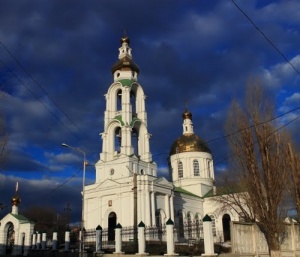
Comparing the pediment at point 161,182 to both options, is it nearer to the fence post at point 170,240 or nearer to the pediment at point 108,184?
the pediment at point 108,184

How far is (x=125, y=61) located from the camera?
45.4m

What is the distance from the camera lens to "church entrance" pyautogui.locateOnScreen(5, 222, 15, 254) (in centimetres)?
3303

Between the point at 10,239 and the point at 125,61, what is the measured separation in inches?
949

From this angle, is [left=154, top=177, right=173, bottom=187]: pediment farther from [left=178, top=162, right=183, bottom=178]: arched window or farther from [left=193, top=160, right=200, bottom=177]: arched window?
[left=178, top=162, right=183, bottom=178]: arched window

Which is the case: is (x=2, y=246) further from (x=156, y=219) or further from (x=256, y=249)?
(x=256, y=249)

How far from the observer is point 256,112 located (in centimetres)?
2058

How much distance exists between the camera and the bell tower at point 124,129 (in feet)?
131

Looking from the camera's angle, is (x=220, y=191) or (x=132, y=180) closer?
(x=132, y=180)

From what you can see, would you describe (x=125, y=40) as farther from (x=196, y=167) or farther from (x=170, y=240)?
(x=170, y=240)

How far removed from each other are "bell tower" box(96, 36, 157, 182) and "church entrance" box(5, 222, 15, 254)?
10613 mm

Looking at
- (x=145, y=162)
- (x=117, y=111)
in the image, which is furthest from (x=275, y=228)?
(x=117, y=111)

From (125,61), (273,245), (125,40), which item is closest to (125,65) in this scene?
(125,61)

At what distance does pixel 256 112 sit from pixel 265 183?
4.01 m

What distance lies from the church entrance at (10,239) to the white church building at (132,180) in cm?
802
